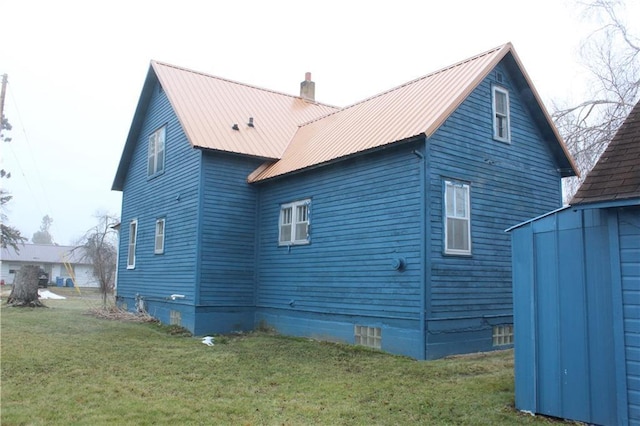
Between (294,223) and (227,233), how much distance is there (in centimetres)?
213

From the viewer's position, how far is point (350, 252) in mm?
12570

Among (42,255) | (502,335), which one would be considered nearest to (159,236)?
(502,335)

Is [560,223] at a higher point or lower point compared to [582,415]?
higher

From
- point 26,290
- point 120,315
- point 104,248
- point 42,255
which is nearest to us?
point 120,315

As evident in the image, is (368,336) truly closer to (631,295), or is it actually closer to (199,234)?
(199,234)

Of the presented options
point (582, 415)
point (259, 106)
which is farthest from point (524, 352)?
point (259, 106)

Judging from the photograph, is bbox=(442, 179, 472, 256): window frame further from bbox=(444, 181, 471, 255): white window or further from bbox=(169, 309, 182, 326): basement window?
bbox=(169, 309, 182, 326): basement window

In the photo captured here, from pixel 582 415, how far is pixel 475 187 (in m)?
6.80

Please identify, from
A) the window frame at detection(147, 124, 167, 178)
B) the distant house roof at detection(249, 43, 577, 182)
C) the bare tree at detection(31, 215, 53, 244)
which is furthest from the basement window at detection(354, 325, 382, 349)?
the bare tree at detection(31, 215, 53, 244)

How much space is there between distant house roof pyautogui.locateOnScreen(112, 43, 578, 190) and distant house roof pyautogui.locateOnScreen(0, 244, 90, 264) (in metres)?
44.0

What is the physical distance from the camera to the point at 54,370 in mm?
9062

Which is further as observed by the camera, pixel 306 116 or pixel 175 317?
pixel 306 116

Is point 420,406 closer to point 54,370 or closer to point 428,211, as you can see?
point 428,211

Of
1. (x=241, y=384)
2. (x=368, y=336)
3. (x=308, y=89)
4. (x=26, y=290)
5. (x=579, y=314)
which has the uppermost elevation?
(x=308, y=89)
